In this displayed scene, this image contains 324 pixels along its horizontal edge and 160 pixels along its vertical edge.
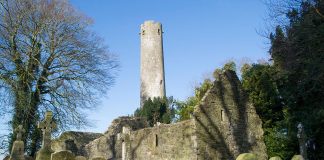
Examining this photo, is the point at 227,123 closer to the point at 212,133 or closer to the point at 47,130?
the point at 212,133

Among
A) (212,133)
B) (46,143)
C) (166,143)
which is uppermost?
(212,133)

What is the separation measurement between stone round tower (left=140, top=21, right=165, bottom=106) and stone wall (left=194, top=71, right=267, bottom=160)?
29654mm

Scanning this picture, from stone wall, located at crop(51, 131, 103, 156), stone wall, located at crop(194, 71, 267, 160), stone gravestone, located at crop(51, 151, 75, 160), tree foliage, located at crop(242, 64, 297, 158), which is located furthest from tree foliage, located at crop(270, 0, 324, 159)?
stone wall, located at crop(51, 131, 103, 156)

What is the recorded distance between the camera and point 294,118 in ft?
71.6

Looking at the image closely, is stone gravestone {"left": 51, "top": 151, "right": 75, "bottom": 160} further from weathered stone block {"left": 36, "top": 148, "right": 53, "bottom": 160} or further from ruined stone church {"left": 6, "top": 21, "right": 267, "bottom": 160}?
ruined stone church {"left": 6, "top": 21, "right": 267, "bottom": 160}

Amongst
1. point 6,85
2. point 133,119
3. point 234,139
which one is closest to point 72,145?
point 133,119

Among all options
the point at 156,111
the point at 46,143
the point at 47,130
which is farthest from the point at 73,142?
the point at 156,111

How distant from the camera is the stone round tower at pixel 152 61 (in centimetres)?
4784

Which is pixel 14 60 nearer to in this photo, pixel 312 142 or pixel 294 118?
pixel 294 118

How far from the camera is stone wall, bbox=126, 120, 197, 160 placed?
16.3 metres

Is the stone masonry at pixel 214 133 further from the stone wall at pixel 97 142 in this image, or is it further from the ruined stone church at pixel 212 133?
the stone wall at pixel 97 142

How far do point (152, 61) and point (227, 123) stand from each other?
32.3 meters

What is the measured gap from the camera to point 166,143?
1728 cm

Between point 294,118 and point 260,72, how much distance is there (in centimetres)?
460
